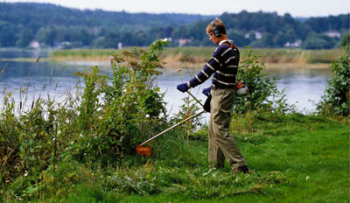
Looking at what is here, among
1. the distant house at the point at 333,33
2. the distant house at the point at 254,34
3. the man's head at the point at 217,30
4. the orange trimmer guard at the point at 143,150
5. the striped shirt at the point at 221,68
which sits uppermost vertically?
the man's head at the point at 217,30

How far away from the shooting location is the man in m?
6.44

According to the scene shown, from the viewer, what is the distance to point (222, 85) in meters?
6.54

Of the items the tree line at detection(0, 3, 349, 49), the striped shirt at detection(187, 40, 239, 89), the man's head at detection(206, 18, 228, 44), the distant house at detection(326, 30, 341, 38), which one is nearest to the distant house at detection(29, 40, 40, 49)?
the tree line at detection(0, 3, 349, 49)

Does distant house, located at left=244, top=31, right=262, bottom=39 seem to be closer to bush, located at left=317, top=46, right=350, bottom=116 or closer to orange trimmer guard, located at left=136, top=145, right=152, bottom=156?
bush, located at left=317, top=46, right=350, bottom=116

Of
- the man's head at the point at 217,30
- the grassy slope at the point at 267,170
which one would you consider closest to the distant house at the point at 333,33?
the grassy slope at the point at 267,170

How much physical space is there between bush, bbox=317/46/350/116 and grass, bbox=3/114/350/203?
452 cm

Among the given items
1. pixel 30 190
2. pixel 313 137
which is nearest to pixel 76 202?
pixel 30 190

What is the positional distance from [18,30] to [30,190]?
2119 inches

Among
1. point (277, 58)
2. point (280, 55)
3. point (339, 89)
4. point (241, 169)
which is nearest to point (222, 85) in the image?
point (241, 169)

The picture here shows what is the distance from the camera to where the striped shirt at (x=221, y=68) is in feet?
21.1

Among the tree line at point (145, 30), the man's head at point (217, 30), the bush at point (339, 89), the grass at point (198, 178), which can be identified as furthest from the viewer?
the tree line at point (145, 30)

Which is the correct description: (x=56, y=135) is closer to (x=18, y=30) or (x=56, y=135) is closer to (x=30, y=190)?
(x=30, y=190)

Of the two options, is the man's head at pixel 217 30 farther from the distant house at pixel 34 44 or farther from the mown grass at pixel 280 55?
the distant house at pixel 34 44

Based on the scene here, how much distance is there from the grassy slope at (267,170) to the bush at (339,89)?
264 cm
